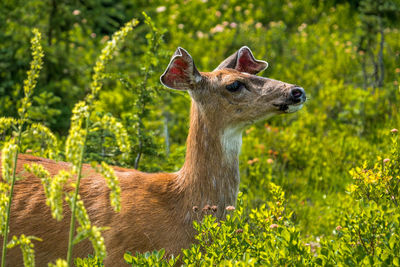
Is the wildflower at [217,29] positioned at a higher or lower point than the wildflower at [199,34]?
higher

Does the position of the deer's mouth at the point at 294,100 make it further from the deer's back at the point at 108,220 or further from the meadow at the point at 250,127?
the deer's back at the point at 108,220

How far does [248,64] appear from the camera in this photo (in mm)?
4836

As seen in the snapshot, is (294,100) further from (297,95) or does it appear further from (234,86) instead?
(234,86)

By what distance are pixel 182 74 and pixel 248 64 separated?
33.4 inches

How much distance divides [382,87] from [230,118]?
4.09m

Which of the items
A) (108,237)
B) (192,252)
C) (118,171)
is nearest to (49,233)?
(108,237)

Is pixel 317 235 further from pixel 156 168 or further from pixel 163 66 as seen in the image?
pixel 163 66

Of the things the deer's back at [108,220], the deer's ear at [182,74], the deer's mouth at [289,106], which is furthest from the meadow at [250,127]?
the deer's mouth at [289,106]

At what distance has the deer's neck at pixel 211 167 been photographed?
4008mm

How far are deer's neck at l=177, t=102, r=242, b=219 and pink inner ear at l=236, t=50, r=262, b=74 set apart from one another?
0.84 meters

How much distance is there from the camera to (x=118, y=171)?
420 cm

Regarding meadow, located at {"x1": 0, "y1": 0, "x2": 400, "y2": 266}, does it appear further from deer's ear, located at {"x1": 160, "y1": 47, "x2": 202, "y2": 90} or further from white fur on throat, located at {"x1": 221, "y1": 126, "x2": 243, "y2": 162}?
deer's ear, located at {"x1": 160, "y1": 47, "x2": 202, "y2": 90}

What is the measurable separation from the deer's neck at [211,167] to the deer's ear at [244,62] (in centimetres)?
74

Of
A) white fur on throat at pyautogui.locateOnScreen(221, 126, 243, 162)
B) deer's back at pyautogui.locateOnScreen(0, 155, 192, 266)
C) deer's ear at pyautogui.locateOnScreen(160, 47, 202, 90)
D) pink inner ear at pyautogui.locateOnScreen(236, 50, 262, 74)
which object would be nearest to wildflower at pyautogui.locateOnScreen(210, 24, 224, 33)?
pink inner ear at pyautogui.locateOnScreen(236, 50, 262, 74)
